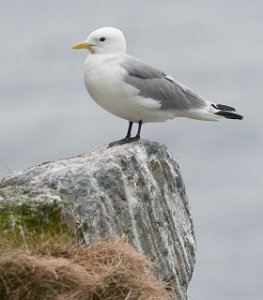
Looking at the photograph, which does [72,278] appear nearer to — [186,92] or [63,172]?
[63,172]

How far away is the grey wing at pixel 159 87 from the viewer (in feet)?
48.4

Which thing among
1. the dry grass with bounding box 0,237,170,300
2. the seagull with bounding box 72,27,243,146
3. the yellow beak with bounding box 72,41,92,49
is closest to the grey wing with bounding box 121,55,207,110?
the seagull with bounding box 72,27,243,146

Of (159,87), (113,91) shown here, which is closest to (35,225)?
(113,91)

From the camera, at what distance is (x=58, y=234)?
10258 mm

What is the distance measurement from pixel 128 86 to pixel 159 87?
0.68 m

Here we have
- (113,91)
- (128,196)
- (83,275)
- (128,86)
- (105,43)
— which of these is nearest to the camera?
(83,275)

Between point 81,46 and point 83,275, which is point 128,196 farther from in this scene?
point 81,46

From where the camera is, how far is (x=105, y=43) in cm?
1508

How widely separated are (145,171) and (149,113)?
2.53m

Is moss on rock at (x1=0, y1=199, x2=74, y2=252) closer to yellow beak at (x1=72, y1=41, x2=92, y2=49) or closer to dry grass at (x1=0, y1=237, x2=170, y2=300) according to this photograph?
dry grass at (x1=0, y1=237, x2=170, y2=300)

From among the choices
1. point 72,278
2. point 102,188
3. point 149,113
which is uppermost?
point 149,113

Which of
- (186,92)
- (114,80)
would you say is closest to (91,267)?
(114,80)

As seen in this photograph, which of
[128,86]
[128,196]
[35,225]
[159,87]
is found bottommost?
[35,225]

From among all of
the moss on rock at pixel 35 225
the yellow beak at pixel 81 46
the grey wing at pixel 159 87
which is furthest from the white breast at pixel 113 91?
the moss on rock at pixel 35 225
